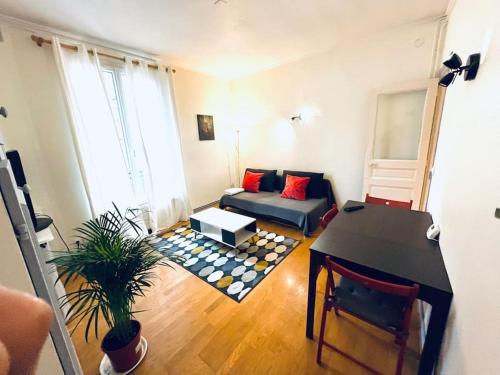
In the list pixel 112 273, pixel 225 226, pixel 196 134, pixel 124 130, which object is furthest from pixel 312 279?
pixel 196 134

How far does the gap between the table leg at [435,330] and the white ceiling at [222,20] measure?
2431mm

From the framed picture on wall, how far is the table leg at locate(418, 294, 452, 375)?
362cm

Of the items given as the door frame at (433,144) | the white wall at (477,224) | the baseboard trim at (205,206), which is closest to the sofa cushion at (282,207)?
the baseboard trim at (205,206)

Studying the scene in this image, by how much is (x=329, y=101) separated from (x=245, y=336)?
3192 mm

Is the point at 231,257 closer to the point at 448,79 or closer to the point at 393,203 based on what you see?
the point at 393,203

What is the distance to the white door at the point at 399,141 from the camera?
2.43 meters

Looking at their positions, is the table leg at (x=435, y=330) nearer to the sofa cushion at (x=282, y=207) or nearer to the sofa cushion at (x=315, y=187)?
the sofa cushion at (x=282, y=207)

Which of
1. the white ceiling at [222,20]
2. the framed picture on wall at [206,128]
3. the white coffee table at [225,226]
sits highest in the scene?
the white ceiling at [222,20]

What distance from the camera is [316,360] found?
1284 millimetres

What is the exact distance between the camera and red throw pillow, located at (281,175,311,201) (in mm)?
3240

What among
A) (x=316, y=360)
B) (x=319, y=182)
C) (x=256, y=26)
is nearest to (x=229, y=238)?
(x=316, y=360)

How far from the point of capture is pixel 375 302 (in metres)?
1.16

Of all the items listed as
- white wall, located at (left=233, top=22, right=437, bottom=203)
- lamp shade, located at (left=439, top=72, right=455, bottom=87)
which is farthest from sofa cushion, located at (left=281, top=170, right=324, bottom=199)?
lamp shade, located at (left=439, top=72, right=455, bottom=87)

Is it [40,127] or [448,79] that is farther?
[40,127]
